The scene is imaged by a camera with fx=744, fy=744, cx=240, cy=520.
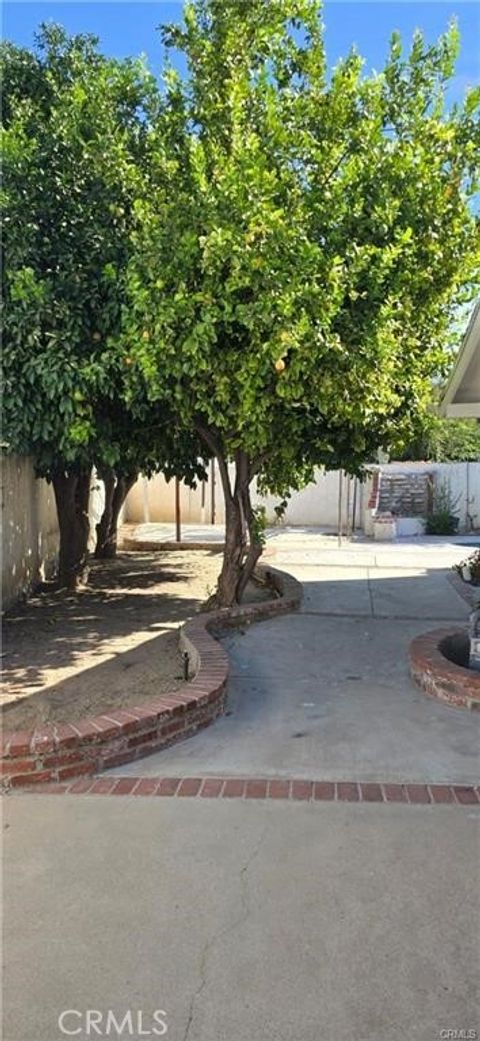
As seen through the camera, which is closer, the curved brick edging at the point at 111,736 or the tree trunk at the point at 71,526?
the curved brick edging at the point at 111,736

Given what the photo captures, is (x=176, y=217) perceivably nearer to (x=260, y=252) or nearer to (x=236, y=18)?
(x=260, y=252)

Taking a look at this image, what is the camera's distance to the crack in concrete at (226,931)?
2178mm

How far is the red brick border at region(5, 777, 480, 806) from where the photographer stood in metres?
3.46

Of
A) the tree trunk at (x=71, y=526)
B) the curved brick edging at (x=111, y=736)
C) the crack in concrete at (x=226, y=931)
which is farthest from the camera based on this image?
the tree trunk at (x=71, y=526)

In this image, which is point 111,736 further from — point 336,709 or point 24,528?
point 24,528

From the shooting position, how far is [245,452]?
23.3 feet

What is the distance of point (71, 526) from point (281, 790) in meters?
6.21

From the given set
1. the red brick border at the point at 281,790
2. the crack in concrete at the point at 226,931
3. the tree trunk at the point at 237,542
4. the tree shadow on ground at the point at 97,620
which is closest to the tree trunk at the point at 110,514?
the tree shadow on ground at the point at 97,620

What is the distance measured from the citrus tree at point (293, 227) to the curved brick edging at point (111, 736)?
211cm

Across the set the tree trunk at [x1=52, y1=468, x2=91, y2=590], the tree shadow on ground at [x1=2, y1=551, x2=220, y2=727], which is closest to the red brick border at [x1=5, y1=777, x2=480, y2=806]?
the tree shadow on ground at [x1=2, y1=551, x2=220, y2=727]

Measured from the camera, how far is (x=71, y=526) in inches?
363

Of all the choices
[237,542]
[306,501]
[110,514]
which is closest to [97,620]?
[237,542]

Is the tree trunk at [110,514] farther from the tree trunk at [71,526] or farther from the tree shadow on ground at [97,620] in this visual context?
the tree trunk at [71,526]

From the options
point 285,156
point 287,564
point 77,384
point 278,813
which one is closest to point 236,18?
point 285,156
